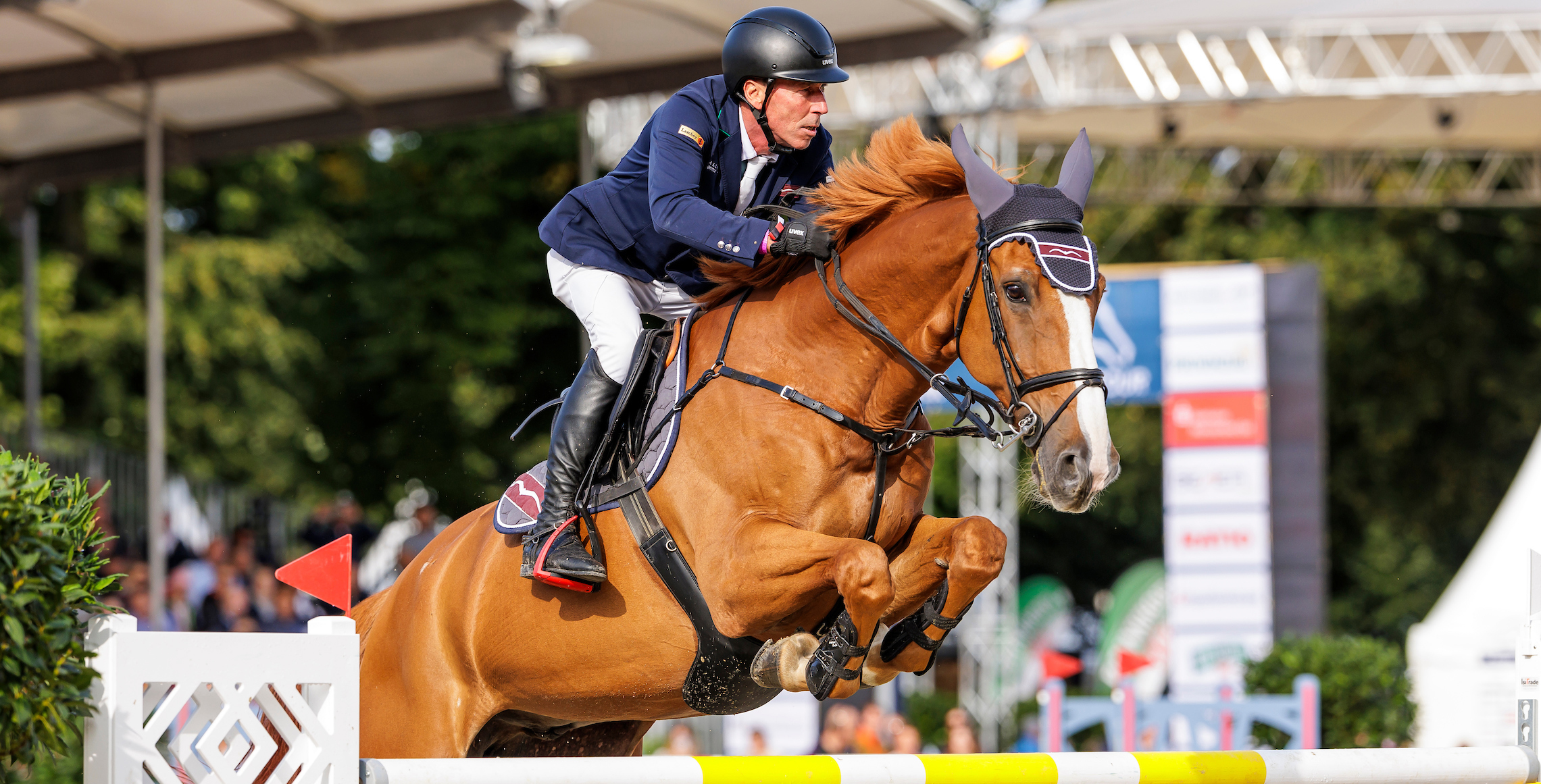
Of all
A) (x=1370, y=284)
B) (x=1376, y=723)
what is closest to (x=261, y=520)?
(x=1376, y=723)

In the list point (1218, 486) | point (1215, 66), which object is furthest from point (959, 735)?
point (1215, 66)

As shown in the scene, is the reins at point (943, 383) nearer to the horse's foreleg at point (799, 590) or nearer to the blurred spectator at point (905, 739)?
the horse's foreleg at point (799, 590)

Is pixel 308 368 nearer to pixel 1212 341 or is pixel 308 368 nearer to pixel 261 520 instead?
pixel 261 520

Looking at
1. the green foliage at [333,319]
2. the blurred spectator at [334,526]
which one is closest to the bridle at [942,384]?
the blurred spectator at [334,526]

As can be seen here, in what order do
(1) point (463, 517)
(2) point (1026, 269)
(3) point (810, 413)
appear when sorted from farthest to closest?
(1) point (463, 517) → (3) point (810, 413) → (2) point (1026, 269)

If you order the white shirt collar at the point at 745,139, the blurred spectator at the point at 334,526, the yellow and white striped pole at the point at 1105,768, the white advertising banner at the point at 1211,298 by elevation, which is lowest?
the yellow and white striped pole at the point at 1105,768

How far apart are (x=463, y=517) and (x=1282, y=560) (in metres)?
8.47

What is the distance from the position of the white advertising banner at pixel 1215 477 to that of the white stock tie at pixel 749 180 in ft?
26.5

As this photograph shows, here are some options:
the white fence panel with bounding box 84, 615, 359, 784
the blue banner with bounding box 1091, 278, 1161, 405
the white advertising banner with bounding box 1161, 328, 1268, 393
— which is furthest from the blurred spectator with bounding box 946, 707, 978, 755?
the white fence panel with bounding box 84, 615, 359, 784

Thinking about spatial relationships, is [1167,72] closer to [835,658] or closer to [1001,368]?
[1001,368]

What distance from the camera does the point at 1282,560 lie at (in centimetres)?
1179

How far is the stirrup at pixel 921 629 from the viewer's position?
3.77 meters

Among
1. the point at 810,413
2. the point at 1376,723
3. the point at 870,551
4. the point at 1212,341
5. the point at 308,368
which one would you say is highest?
the point at 308,368

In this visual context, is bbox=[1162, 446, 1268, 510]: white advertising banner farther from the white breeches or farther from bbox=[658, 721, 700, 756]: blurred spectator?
the white breeches
